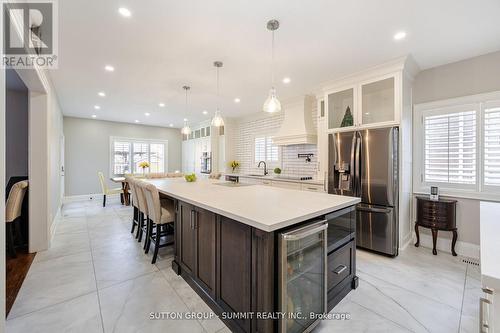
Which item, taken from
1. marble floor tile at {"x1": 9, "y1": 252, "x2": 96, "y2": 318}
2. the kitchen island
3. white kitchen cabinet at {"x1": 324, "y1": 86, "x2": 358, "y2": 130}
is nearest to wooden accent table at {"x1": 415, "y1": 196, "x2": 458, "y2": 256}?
white kitchen cabinet at {"x1": 324, "y1": 86, "x2": 358, "y2": 130}

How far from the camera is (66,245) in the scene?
3.16 meters

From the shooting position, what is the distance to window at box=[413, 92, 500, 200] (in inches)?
107

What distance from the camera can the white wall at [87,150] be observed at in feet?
22.2

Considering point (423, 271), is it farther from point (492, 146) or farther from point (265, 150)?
point (265, 150)

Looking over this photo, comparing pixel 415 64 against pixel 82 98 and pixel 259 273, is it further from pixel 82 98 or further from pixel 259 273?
pixel 82 98

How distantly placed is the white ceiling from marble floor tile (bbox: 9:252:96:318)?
8.72ft

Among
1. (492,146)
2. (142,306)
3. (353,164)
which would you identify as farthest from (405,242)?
(142,306)

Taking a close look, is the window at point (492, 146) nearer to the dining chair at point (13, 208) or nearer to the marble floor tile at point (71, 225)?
the dining chair at point (13, 208)

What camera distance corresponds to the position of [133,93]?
14.6 feet

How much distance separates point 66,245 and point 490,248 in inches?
176

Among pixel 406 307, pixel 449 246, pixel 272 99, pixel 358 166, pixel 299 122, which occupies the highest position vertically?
pixel 299 122

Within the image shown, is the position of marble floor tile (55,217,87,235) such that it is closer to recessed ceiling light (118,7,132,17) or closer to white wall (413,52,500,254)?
recessed ceiling light (118,7,132,17)

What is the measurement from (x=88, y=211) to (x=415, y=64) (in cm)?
718

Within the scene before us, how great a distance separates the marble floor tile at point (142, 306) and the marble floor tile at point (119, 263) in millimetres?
141
